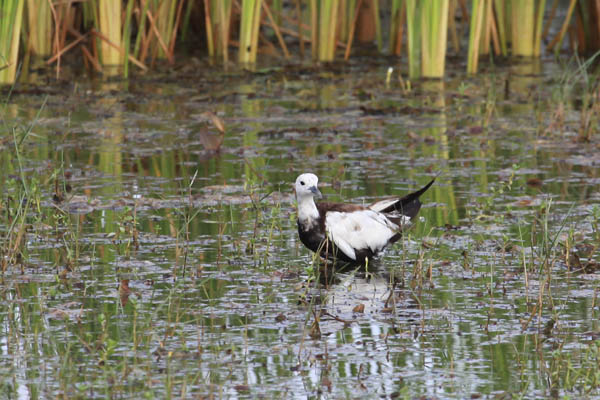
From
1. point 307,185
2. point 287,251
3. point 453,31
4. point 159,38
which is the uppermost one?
point 453,31

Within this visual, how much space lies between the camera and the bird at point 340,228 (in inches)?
223

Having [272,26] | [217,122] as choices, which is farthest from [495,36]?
[217,122]

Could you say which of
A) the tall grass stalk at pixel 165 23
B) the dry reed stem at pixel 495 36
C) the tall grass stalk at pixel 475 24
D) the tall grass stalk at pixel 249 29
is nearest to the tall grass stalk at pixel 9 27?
the tall grass stalk at pixel 165 23

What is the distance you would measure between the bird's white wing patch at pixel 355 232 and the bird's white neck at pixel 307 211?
0.25 ft

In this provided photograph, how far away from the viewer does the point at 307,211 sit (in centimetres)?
569

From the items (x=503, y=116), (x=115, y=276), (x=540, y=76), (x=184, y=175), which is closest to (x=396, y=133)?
(x=503, y=116)

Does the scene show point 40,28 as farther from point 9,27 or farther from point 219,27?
point 9,27

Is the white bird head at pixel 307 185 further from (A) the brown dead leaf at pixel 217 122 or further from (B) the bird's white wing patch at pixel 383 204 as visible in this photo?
(A) the brown dead leaf at pixel 217 122

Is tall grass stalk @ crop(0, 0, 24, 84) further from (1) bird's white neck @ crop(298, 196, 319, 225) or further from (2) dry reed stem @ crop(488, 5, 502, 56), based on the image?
(2) dry reed stem @ crop(488, 5, 502, 56)

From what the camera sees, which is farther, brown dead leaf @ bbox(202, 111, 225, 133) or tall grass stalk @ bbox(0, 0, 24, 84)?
tall grass stalk @ bbox(0, 0, 24, 84)

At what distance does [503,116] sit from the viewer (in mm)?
9672

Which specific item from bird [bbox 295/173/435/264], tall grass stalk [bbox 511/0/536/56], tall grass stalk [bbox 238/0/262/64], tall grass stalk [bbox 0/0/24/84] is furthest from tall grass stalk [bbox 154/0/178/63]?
bird [bbox 295/173/435/264]

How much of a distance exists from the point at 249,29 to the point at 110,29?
1.39m

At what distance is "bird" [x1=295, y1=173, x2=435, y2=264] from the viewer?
566 cm
